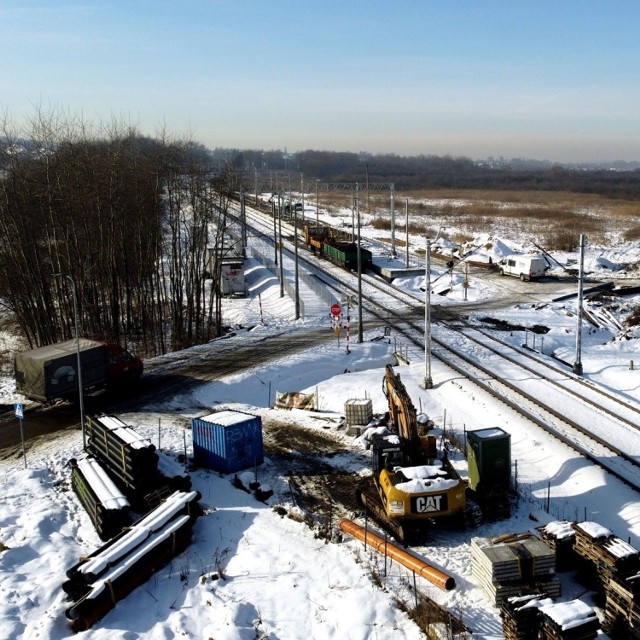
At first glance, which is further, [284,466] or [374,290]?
[374,290]

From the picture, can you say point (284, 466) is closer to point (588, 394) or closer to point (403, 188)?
point (588, 394)

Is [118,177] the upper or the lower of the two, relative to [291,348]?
upper

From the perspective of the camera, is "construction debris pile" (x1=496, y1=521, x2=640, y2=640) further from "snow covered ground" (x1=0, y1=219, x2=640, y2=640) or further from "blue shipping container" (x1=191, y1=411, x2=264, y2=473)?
"blue shipping container" (x1=191, y1=411, x2=264, y2=473)

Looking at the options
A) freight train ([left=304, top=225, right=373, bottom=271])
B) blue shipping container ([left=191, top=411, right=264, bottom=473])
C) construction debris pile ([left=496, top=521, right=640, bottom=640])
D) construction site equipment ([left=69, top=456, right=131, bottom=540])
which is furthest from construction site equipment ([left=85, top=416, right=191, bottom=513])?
freight train ([left=304, top=225, right=373, bottom=271])

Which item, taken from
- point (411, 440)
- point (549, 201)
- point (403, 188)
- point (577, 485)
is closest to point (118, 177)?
point (411, 440)

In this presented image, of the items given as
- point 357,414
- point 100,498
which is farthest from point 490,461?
point 100,498

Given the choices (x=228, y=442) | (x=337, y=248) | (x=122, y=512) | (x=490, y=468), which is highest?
(x=337, y=248)

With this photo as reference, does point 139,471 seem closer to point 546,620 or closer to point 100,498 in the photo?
point 100,498
